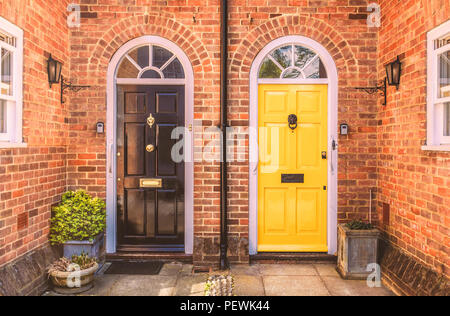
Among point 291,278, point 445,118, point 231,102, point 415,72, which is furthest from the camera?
point 231,102

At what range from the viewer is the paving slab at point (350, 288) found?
377 cm

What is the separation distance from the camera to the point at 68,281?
3754 millimetres

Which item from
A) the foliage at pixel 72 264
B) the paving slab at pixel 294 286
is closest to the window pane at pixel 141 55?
the foliage at pixel 72 264

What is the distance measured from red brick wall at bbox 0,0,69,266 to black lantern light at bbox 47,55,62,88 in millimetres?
51

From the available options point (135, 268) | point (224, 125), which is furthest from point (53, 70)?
point (135, 268)

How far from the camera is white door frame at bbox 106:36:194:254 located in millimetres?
4652

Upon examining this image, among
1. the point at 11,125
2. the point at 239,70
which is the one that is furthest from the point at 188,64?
the point at 11,125

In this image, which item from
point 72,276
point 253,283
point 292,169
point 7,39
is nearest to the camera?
point 7,39

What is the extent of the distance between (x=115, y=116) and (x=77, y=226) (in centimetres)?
158

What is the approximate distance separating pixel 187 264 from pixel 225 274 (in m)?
0.62

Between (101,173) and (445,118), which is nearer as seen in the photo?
(445,118)

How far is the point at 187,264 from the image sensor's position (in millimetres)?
4625

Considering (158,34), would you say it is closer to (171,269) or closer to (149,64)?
(149,64)

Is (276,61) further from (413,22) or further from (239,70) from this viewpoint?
(413,22)
